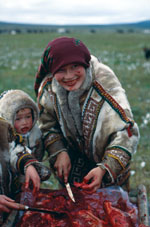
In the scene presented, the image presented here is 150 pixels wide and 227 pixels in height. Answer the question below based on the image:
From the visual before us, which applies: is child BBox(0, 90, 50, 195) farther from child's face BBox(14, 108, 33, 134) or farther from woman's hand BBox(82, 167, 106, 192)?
woman's hand BBox(82, 167, 106, 192)

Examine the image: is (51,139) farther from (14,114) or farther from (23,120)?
(14,114)

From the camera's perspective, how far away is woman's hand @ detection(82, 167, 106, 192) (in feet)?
8.76

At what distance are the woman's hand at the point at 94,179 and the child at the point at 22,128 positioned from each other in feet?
1.30

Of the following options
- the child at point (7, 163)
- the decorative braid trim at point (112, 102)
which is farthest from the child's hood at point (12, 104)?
the decorative braid trim at point (112, 102)

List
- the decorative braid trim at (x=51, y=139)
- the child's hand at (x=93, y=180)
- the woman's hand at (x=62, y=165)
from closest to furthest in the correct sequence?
the child's hand at (x=93, y=180) → the woman's hand at (x=62, y=165) → the decorative braid trim at (x=51, y=139)

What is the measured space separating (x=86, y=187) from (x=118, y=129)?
622 mm

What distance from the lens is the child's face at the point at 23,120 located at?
10.4 ft

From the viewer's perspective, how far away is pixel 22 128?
10.7 feet

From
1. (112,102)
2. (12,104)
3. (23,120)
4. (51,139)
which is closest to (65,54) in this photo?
(112,102)

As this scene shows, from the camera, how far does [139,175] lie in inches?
184

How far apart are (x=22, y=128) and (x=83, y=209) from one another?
1.16 metres

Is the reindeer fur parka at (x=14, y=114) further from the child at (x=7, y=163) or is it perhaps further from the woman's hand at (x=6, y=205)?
the woman's hand at (x=6, y=205)

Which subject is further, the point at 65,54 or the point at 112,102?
the point at 112,102

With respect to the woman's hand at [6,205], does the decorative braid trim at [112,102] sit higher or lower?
higher
